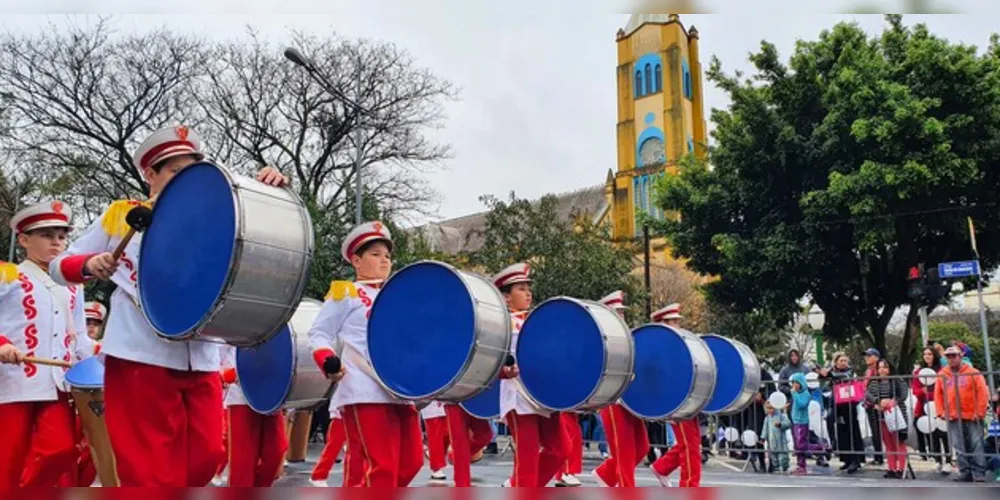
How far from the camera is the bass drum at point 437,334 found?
471 centimetres

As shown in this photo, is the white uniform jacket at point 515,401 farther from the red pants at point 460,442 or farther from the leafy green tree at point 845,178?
the leafy green tree at point 845,178

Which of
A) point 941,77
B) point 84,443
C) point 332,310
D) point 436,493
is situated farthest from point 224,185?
point 941,77

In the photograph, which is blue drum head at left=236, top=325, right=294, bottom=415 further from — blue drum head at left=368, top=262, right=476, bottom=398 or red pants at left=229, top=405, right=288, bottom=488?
blue drum head at left=368, top=262, right=476, bottom=398

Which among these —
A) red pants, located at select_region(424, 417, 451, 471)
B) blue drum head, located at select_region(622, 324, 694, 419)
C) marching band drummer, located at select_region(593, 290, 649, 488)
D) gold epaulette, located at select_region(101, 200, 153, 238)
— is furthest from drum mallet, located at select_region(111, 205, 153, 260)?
red pants, located at select_region(424, 417, 451, 471)

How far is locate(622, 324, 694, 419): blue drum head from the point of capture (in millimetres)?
7156

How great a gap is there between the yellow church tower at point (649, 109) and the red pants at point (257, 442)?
52.8 m

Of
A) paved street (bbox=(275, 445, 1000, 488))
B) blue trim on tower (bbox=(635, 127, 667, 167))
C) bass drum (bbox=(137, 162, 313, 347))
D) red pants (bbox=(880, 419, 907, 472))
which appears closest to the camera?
bass drum (bbox=(137, 162, 313, 347))

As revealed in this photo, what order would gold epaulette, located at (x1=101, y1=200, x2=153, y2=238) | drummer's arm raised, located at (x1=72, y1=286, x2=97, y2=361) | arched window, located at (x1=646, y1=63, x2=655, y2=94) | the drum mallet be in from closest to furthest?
the drum mallet
gold epaulette, located at (x1=101, y1=200, x2=153, y2=238)
drummer's arm raised, located at (x1=72, y1=286, x2=97, y2=361)
arched window, located at (x1=646, y1=63, x2=655, y2=94)

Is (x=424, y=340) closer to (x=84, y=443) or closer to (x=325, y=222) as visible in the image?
(x=84, y=443)

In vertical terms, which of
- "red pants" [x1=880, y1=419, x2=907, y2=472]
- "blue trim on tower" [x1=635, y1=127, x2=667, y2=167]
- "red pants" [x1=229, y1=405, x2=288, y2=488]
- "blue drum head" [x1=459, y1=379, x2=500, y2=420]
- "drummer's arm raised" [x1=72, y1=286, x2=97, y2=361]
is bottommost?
"red pants" [x1=880, y1=419, x2=907, y2=472]

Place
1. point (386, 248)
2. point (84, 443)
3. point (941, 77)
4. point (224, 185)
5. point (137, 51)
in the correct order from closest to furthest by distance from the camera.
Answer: point (224, 185)
point (386, 248)
point (84, 443)
point (941, 77)
point (137, 51)

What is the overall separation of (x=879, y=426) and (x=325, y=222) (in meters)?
12.2

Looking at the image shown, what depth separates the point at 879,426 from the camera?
12.0m

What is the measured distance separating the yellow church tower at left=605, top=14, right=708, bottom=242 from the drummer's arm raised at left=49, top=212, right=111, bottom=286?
54644 millimetres
